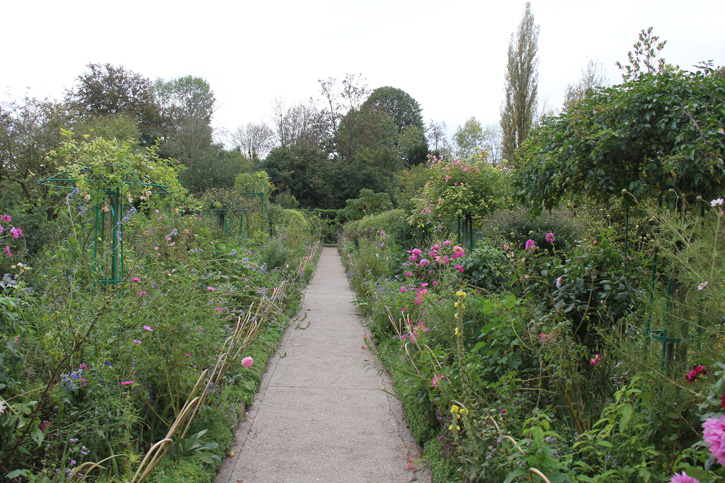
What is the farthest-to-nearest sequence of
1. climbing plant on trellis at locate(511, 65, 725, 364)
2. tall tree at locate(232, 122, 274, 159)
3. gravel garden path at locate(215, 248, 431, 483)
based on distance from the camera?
tall tree at locate(232, 122, 274, 159) < gravel garden path at locate(215, 248, 431, 483) < climbing plant on trellis at locate(511, 65, 725, 364)

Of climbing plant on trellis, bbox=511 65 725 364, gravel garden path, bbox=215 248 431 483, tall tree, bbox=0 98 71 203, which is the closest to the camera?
climbing plant on trellis, bbox=511 65 725 364

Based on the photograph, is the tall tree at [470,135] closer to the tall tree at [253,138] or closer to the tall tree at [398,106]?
the tall tree at [398,106]

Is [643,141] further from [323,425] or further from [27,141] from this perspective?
[27,141]

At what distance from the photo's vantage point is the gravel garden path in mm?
2590

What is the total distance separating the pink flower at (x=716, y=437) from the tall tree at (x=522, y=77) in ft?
59.6

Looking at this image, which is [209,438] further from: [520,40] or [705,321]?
[520,40]

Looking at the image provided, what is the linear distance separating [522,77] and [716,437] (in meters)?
19.3

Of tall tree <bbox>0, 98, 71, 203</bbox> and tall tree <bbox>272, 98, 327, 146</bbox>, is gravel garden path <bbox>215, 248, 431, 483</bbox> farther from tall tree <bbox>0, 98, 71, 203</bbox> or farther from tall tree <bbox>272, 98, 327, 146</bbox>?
tall tree <bbox>272, 98, 327, 146</bbox>

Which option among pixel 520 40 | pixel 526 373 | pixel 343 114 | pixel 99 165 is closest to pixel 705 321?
pixel 526 373

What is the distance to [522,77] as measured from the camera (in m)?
18.0

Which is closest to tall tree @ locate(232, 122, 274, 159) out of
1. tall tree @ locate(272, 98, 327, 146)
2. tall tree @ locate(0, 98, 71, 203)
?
tall tree @ locate(272, 98, 327, 146)

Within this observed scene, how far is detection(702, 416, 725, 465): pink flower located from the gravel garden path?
5.84 feet

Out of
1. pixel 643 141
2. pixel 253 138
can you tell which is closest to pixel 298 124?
pixel 253 138

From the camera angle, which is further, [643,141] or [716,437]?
[643,141]
